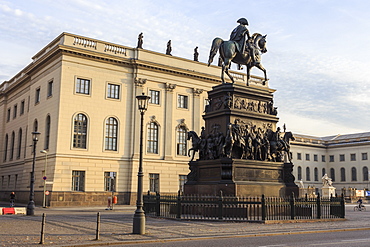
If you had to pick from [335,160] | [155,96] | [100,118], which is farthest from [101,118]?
[335,160]

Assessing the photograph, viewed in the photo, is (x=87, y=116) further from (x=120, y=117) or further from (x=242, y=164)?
(x=242, y=164)

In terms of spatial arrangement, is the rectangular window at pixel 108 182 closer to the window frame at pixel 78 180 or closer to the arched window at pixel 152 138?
the window frame at pixel 78 180

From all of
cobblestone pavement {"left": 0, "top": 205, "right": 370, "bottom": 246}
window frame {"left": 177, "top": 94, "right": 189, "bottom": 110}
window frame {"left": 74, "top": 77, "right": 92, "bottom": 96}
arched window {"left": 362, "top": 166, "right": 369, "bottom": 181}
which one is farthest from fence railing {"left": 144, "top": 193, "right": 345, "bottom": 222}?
arched window {"left": 362, "top": 166, "right": 369, "bottom": 181}

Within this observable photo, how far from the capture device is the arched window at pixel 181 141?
5216 centimetres

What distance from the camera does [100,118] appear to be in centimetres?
4666

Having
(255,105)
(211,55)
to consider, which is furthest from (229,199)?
(211,55)

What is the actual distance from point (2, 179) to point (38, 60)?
21.7 meters

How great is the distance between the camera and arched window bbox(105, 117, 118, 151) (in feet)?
155

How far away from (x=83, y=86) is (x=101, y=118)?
404 cm

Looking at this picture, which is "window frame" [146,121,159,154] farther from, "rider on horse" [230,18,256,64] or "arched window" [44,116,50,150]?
"rider on horse" [230,18,256,64]

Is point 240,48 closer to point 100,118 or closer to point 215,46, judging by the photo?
point 215,46

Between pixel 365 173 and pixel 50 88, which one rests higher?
pixel 50 88

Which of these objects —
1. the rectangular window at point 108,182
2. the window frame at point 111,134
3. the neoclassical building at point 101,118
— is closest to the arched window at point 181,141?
the neoclassical building at point 101,118

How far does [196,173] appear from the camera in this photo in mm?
23984
